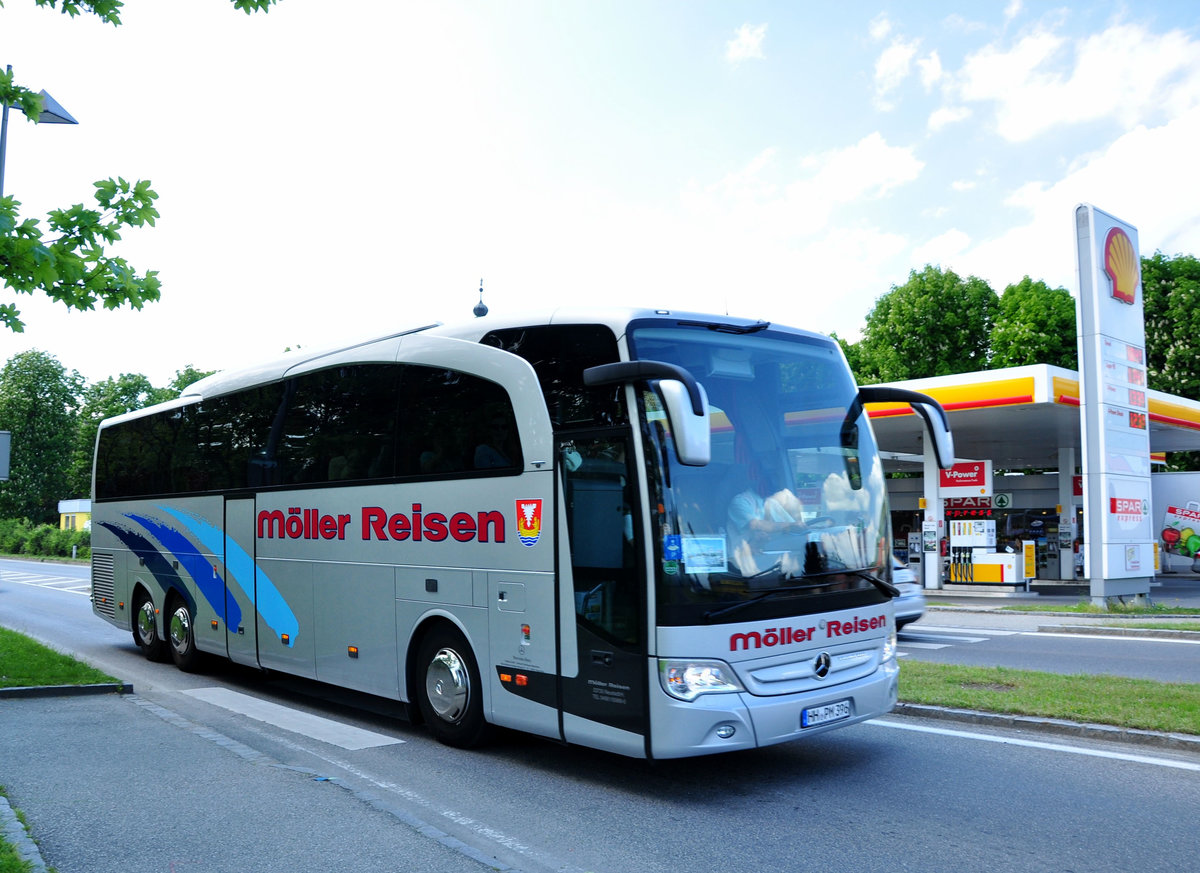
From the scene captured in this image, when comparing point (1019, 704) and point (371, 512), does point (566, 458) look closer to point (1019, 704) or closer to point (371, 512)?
point (371, 512)

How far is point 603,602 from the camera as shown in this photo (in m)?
6.39

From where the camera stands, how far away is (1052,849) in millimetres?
5250

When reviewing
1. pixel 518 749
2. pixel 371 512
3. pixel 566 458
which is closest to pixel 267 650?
pixel 371 512

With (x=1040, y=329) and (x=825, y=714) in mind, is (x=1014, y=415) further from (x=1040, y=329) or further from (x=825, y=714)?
(x=825, y=714)

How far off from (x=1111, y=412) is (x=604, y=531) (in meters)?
17.0

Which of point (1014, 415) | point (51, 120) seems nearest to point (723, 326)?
point (51, 120)

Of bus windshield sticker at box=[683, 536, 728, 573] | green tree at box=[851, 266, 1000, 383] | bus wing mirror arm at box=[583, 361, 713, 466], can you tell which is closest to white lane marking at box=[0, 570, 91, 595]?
bus windshield sticker at box=[683, 536, 728, 573]

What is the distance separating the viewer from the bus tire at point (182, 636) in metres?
12.2

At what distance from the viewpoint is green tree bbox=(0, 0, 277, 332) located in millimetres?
6113

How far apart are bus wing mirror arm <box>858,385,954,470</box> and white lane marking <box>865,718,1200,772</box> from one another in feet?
7.49

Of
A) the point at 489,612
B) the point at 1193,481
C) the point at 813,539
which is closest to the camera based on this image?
the point at 813,539

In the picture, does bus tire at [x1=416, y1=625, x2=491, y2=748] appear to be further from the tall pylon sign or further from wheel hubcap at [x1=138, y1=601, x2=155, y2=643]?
the tall pylon sign

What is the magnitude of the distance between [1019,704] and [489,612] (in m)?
4.80

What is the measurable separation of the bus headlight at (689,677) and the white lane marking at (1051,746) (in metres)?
3.03
